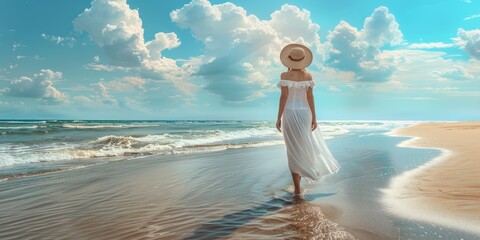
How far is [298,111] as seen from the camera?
19.9 feet

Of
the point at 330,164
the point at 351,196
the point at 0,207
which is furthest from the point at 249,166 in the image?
the point at 0,207

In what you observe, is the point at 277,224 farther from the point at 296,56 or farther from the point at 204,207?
the point at 296,56

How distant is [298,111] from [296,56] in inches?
37.7

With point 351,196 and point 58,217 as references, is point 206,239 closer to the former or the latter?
point 58,217

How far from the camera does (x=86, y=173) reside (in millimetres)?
9180

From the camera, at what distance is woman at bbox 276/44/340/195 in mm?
6035

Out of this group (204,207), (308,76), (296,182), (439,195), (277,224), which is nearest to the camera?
(277,224)

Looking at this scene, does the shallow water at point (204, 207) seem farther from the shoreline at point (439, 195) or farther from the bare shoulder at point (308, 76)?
the bare shoulder at point (308, 76)

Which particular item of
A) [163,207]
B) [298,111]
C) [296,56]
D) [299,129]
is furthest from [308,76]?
[163,207]

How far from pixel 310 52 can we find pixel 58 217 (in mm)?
4796

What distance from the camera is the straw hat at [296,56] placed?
6035 mm

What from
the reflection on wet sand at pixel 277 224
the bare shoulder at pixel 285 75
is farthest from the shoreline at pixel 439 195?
the bare shoulder at pixel 285 75

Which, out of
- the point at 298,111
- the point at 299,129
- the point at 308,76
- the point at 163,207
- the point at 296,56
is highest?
the point at 296,56

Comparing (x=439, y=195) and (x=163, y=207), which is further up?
(x=439, y=195)
